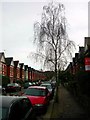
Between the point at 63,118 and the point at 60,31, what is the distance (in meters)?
14.1

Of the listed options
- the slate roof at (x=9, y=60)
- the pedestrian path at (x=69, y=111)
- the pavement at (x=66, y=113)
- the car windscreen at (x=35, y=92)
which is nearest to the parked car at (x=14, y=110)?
the pavement at (x=66, y=113)

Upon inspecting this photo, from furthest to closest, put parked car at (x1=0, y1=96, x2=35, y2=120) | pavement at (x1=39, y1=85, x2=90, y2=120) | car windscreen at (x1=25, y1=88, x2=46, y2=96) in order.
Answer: car windscreen at (x1=25, y1=88, x2=46, y2=96) < pavement at (x1=39, y1=85, x2=90, y2=120) < parked car at (x1=0, y1=96, x2=35, y2=120)

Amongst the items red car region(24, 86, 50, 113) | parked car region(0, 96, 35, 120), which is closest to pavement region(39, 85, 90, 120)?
red car region(24, 86, 50, 113)

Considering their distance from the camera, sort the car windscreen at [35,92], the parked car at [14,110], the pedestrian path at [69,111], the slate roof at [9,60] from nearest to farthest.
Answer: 1. the parked car at [14,110]
2. the pedestrian path at [69,111]
3. the car windscreen at [35,92]
4. the slate roof at [9,60]

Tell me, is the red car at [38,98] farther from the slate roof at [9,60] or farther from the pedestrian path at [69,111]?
the slate roof at [9,60]

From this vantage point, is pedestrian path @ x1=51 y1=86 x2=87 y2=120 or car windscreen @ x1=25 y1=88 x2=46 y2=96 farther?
car windscreen @ x1=25 y1=88 x2=46 y2=96

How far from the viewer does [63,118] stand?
13.2 m

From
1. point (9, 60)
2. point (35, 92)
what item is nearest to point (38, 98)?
point (35, 92)

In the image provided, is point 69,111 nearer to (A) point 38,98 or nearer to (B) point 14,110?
(A) point 38,98

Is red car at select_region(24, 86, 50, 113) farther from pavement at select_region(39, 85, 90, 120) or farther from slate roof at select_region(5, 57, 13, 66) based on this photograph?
slate roof at select_region(5, 57, 13, 66)

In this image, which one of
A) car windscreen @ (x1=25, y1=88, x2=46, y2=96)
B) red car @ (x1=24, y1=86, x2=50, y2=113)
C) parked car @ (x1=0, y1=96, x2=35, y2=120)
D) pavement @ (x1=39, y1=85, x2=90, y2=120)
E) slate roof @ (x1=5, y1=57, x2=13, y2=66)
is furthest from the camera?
slate roof @ (x1=5, y1=57, x2=13, y2=66)

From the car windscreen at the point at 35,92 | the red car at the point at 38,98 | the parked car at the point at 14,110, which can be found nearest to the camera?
the parked car at the point at 14,110

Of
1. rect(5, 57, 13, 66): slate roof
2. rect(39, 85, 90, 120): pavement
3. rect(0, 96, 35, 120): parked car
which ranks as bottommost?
rect(39, 85, 90, 120): pavement

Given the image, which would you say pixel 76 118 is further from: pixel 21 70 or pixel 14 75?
pixel 21 70
